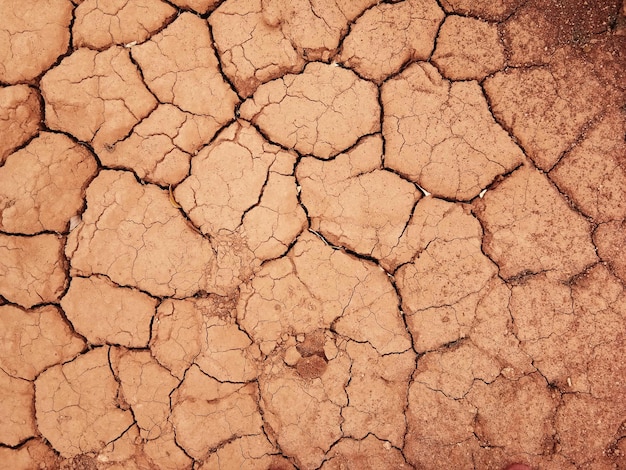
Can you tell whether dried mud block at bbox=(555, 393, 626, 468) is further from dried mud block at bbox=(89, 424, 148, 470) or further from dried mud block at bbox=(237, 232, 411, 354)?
dried mud block at bbox=(89, 424, 148, 470)

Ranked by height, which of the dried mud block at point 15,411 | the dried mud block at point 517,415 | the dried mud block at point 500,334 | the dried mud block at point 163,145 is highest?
the dried mud block at point 163,145

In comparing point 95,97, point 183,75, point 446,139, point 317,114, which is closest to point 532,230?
point 446,139

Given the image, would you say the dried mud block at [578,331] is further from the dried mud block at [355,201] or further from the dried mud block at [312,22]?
the dried mud block at [312,22]

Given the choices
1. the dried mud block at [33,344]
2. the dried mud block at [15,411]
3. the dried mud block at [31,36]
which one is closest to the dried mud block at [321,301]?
the dried mud block at [33,344]

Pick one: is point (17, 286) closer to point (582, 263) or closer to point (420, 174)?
point (420, 174)

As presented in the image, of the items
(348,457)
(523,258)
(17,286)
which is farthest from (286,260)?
(17,286)

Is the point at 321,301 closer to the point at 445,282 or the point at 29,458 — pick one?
the point at 445,282

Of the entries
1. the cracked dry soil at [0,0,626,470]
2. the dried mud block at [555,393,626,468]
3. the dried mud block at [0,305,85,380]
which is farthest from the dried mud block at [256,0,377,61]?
the dried mud block at [555,393,626,468]
